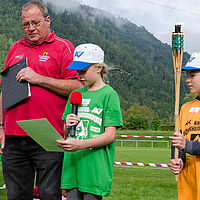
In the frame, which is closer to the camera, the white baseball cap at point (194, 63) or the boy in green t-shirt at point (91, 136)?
the boy in green t-shirt at point (91, 136)

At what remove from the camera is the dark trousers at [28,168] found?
322cm

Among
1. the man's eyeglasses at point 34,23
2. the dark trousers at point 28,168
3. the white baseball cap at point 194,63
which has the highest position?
the man's eyeglasses at point 34,23

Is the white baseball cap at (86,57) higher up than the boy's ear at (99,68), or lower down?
higher up

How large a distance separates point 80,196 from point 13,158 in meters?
0.72

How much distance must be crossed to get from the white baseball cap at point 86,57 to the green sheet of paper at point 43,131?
58cm

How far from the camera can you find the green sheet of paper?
8.82ft

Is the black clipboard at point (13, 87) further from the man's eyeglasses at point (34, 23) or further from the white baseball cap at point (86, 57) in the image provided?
the white baseball cap at point (86, 57)

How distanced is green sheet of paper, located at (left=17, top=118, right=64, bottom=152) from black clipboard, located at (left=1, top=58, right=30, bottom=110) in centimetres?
49

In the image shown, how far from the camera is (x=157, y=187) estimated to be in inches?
328

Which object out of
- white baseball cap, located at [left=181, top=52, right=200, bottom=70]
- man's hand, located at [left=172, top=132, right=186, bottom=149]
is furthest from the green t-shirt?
white baseball cap, located at [left=181, top=52, right=200, bottom=70]

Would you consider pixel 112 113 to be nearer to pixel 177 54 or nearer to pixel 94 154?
pixel 94 154

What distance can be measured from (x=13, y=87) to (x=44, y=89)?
1.03 ft

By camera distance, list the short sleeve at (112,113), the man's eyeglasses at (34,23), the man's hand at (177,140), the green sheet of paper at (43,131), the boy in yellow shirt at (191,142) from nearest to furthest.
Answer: the green sheet of paper at (43,131)
the man's hand at (177,140)
the short sleeve at (112,113)
the boy in yellow shirt at (191,142)
the man's eyeglasses at (34,23)

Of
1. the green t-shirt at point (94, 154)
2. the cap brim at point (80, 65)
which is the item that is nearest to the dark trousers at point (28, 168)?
the green t-shirt at point (94, 154)
